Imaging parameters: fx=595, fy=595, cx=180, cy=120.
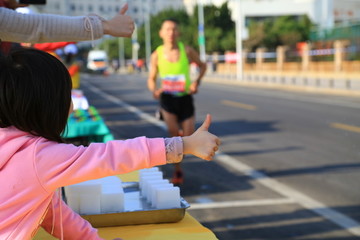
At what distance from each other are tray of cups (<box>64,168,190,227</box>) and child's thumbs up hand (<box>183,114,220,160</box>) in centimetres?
66

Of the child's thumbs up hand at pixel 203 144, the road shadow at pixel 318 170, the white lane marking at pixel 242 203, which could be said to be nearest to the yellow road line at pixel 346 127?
the road shadow at pixel 318 170

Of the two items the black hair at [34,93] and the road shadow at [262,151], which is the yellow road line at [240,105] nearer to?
the road shadow at [262,151]

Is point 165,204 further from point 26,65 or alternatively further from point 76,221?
point 26,65

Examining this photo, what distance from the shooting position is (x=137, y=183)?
10.4ft

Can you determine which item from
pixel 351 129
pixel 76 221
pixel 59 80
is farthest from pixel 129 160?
pixel 351 129

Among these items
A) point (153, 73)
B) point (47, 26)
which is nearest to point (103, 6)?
point (153, 73)

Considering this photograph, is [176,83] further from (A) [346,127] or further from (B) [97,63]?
(B) [97,63]

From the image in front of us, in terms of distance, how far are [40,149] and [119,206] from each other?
29.4 inches

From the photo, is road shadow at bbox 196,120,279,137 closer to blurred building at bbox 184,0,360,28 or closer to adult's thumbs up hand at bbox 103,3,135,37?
adult's thumbs up hand at bbox 103,3,135,37

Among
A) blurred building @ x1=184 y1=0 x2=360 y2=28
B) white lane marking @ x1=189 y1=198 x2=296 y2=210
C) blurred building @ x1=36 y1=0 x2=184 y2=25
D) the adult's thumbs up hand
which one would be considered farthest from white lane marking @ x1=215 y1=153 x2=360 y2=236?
blurred building @ x1=36 y1=0 x2=184 y2=25

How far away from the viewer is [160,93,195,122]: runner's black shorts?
23.5 ft

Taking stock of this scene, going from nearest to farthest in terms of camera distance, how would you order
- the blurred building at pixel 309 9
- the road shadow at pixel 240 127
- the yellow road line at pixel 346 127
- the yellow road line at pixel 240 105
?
the yellow road line at pixel 346 127 < the road shadow at pixel 240 127 < the yellow road line at pixel 240 105 < the blurred building at pixel 309 9

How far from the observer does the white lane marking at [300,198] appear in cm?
529

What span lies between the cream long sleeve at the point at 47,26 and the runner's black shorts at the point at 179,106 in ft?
15.0
